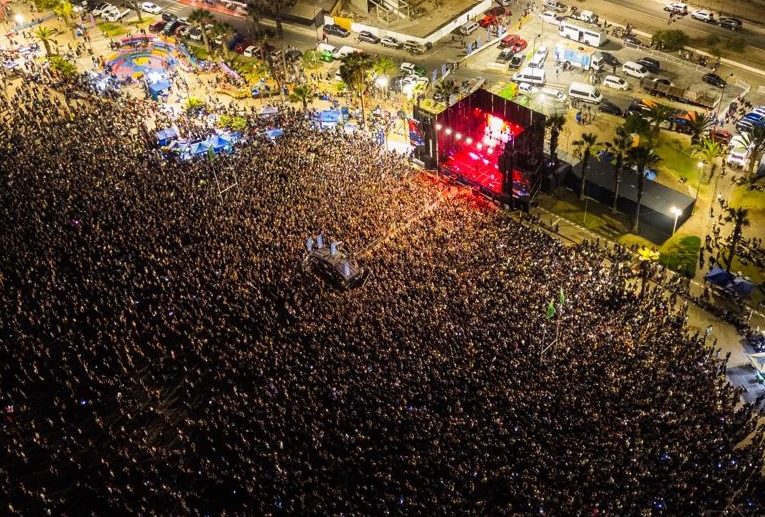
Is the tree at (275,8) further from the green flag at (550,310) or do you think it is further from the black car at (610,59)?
the green flag at (550,310)

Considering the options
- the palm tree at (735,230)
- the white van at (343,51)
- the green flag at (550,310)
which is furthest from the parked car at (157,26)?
the palm tree at (735,230)

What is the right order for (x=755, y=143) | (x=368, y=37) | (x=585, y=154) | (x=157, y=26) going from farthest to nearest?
(x=157, y=26) < (x=368, y=37) < (x=585, y=154) < (x=755, y=143)

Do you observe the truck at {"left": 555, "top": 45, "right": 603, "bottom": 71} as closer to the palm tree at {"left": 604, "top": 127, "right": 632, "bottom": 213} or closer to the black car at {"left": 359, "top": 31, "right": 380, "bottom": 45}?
the palm tree at {"left": 604, "top": 127, "right": 632, "bottom": 213}

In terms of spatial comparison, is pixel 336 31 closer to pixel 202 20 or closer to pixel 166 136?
pixel 202 20

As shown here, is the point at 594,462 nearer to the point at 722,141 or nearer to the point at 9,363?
the point at 9,363

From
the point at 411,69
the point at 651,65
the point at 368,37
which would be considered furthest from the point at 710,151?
the point at 368,37

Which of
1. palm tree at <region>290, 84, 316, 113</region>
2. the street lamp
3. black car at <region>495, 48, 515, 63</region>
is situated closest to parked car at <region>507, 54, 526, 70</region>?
black car at <region>495, 48, 515, 63</region>

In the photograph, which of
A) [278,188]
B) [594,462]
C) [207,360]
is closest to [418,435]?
[594,462]
